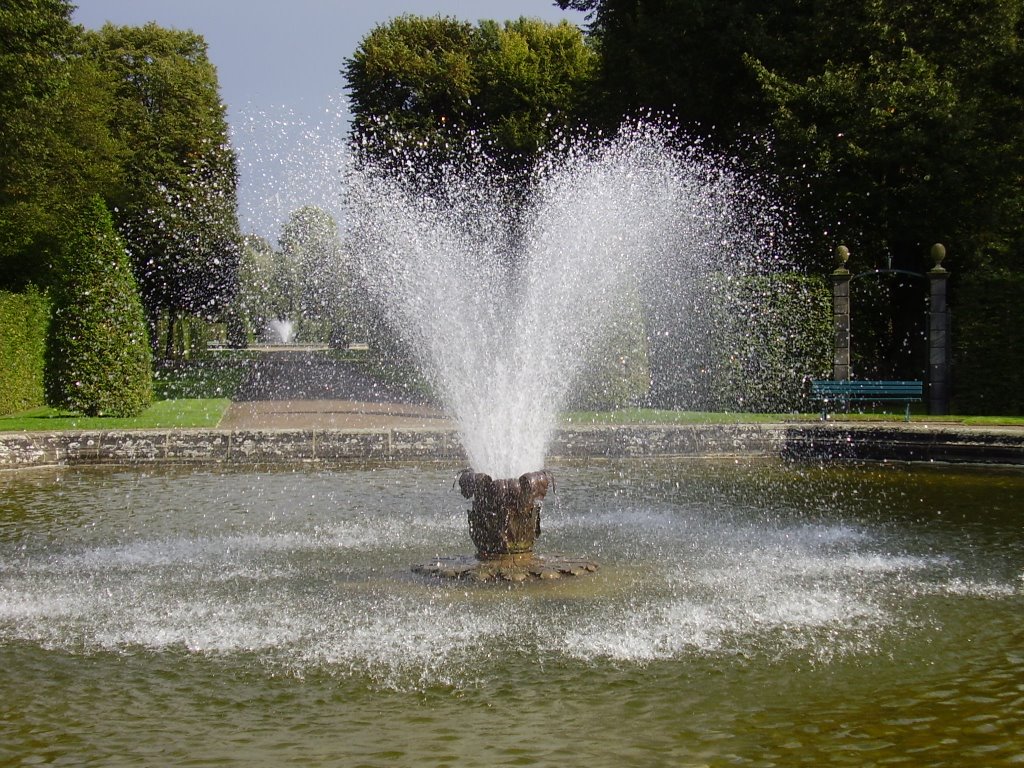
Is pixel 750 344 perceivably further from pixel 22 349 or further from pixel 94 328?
pixel 22 349

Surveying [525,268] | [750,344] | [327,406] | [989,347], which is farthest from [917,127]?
[327,406]

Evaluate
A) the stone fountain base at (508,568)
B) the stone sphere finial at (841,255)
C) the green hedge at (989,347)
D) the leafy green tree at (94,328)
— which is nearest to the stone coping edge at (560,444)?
the leafy green tree at (94,328)

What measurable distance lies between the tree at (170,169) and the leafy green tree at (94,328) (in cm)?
2449

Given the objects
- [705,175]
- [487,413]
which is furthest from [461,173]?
[487,413]

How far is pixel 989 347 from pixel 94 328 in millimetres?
16739

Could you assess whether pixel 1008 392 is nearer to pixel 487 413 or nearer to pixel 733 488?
pixel 733 488

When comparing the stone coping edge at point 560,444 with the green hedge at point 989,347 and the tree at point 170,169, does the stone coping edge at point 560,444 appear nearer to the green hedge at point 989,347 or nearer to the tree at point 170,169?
the green hedge at point 989,347

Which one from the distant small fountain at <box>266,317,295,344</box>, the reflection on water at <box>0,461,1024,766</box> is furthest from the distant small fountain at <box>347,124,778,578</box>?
the distant small fountain at <box>266,317,295,344</box>

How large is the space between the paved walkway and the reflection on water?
7812 millimetres

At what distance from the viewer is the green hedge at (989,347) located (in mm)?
22312

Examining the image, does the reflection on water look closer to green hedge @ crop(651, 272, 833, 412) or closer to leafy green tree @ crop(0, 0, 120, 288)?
green hedge @ crop(651, 272, 833, 412)

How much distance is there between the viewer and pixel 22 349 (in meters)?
25.5

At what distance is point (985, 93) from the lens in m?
27.4

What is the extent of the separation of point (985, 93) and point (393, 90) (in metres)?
23.0
